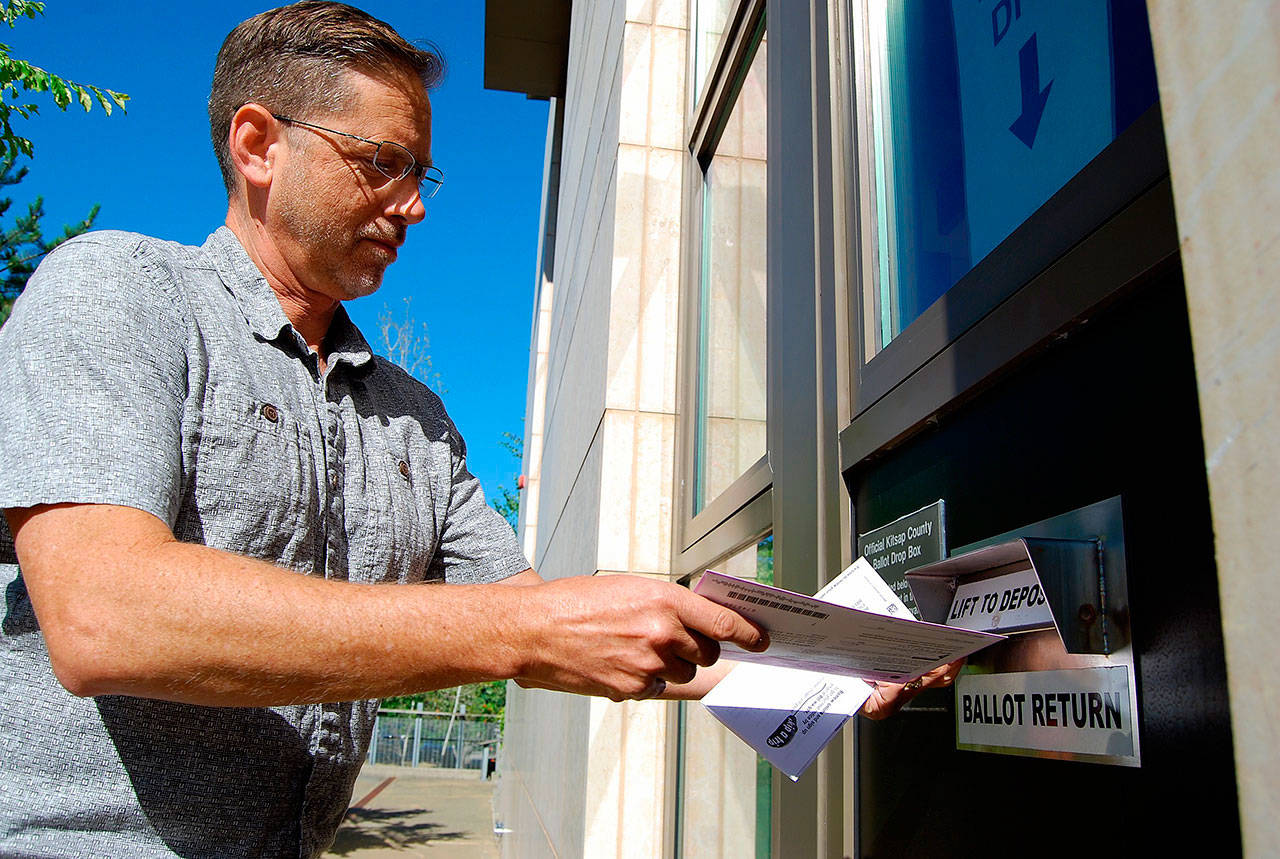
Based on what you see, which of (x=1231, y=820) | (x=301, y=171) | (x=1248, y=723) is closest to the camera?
(x=1248, y=723)

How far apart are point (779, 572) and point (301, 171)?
1252 mm

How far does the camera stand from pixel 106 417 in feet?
4.08

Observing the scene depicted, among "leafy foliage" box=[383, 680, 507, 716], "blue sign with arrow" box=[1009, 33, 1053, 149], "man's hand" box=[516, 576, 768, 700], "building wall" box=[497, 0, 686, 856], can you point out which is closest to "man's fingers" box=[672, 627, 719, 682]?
"man's hand" box=[516, 576, 768, 700]

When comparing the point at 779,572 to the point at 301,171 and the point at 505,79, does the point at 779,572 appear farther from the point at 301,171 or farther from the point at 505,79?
the point at 505,79

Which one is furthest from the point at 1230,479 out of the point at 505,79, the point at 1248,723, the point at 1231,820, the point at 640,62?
the point at 505,79

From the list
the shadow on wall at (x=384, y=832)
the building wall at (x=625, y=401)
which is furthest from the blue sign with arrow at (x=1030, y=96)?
the shadow on wall at (x=384, y=832)

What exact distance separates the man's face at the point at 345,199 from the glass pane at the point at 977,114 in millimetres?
970

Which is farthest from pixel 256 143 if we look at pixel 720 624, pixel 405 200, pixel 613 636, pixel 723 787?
pixel 723 787

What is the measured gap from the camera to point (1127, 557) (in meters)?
0.95

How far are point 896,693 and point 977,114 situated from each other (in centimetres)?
89

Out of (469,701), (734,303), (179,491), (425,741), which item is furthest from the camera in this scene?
(469,701)

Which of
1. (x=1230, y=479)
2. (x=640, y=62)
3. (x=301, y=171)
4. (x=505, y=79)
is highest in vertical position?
(x=505, y=79)

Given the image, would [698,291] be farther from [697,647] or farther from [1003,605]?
[1003,605]

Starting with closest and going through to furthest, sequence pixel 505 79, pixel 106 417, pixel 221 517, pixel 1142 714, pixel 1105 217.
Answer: pixel 1142 714, pixel 1105 217, pixel 106 417, pixel 221 517, pixel 505 79
